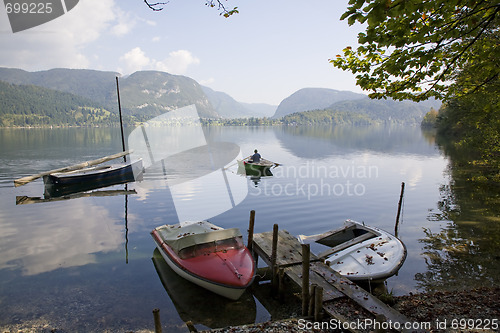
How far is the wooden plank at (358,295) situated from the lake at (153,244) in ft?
10.8

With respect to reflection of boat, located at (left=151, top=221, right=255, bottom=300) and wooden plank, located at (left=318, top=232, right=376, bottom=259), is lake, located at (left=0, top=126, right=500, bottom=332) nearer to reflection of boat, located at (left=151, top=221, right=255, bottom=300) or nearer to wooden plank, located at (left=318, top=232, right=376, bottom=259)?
reflection of boat, located at (left=151, top=221, right=255, bottom=300)

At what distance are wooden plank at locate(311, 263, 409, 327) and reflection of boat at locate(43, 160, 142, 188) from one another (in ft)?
106

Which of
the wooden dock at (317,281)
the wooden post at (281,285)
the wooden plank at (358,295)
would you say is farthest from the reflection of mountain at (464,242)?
the wooden post at (281,285)

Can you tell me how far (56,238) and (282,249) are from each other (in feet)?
53.0

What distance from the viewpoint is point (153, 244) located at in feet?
68.3

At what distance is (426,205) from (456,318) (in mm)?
21917

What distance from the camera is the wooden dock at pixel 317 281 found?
10727mm

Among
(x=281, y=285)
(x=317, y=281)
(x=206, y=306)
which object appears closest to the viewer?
(x=317, y=281)

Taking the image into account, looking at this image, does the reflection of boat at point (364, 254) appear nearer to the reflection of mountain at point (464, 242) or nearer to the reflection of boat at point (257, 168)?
the reflection of mountain at point (464, 242)

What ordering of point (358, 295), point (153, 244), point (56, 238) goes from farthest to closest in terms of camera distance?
1. point (56, 238)
2. point (153, 244)
3. point (358, 295)

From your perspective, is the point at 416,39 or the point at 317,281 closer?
the point at 416,39

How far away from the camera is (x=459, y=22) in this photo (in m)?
8.37

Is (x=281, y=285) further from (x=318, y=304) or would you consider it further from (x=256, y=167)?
(x=256, y=167)

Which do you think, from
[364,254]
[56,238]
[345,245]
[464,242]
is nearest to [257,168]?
[345,245]
